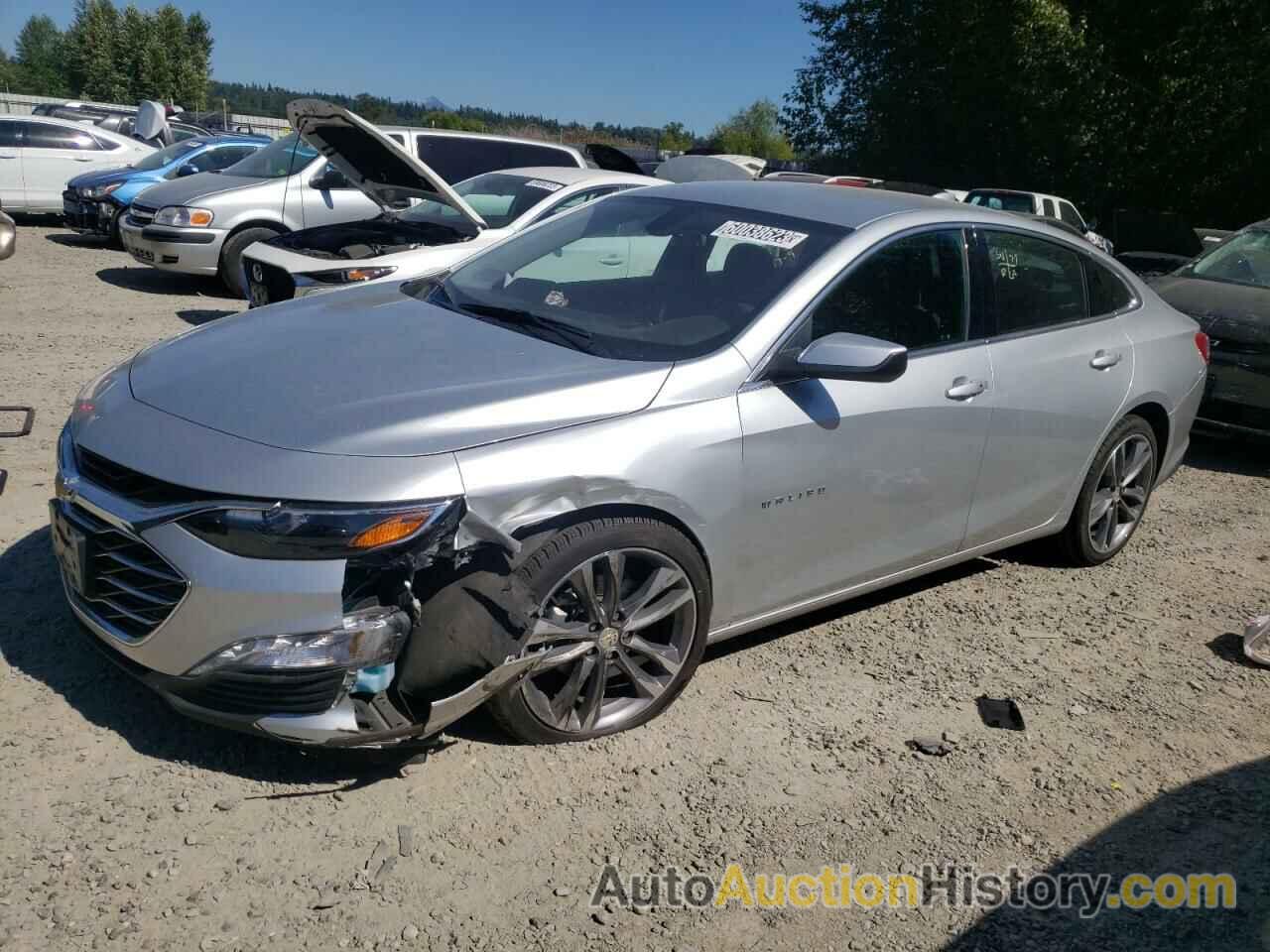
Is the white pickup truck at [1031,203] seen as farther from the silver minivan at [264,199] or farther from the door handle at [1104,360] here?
the door handle at [1104,360]

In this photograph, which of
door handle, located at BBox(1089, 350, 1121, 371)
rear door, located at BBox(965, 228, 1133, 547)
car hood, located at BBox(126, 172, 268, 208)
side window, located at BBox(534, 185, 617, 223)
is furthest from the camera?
car hood, located at BBox(126, 172, 268, 208)

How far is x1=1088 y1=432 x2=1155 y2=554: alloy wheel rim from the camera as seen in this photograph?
208 inches

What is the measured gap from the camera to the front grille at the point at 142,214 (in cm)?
1139

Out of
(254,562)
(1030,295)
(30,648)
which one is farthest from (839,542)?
(30,648)

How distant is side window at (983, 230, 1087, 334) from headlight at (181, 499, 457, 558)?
2772 mm

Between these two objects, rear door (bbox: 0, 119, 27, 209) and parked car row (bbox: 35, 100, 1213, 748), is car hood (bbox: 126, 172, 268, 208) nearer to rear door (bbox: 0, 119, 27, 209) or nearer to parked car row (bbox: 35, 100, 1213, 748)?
rear door (bbox: 0, 119, 27, 209)

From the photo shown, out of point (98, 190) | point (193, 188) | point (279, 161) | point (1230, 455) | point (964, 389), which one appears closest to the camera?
point (964, 389)

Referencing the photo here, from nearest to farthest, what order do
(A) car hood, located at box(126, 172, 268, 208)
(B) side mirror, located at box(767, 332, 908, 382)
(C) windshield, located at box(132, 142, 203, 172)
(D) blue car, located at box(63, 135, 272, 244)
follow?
(B) side mirror, located at box(767, 332, 908, 382) < (A) car hood, located at box(126, 172, 268, 208) < (D) blue car, located at box(63, 135, 272, 244) < (C) windshield, located at box(132, 142, 203, 172)

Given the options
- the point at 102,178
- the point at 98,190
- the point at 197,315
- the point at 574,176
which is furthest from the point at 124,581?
the point at 102,178

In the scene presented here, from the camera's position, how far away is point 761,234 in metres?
4.18

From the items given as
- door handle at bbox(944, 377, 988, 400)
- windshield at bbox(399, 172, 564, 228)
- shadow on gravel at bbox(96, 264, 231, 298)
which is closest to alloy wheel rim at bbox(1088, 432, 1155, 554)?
door handle at bbox(944, 377, 988, 400)

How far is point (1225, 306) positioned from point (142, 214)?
32.7 ft

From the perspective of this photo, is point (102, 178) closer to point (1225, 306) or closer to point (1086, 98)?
point (1225, 306)

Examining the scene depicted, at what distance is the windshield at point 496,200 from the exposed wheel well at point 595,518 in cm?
582
